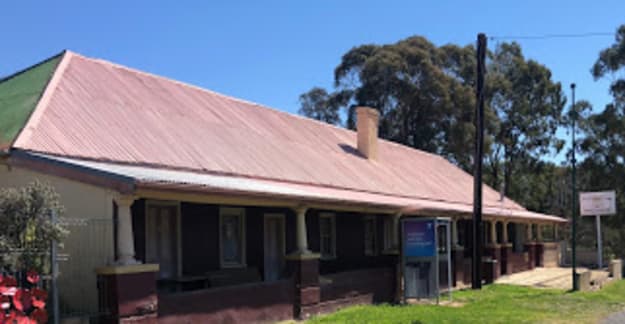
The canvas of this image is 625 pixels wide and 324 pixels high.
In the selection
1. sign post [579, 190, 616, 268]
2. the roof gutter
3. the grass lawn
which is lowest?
the grass lawn

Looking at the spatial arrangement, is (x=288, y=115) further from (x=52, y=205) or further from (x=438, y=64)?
(x=438, y=64)

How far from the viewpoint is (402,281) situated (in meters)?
18.7

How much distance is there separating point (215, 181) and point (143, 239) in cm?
166

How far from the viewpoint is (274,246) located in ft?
57.0

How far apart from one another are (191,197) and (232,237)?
440 cm

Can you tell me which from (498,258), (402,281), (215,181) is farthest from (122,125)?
(498,258)

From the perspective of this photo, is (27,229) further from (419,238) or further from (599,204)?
(599,204)

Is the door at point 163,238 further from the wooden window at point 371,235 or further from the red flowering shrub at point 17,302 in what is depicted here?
the wooden window at point 371,235

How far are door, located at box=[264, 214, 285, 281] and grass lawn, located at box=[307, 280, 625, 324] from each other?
214 centimetres

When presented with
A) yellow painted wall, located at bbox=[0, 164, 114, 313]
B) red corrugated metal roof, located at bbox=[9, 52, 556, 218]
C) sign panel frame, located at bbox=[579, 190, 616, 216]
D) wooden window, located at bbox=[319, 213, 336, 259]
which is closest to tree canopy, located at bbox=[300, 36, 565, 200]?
sign panel frame, located at bbox=[579, 190, 616, 216]

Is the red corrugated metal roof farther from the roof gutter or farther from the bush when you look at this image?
the bush

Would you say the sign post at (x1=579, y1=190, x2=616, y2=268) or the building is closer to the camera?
the building

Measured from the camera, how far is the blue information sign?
58.4ft

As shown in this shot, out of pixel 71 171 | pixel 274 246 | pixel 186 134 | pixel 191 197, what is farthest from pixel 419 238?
pixel 71 171
